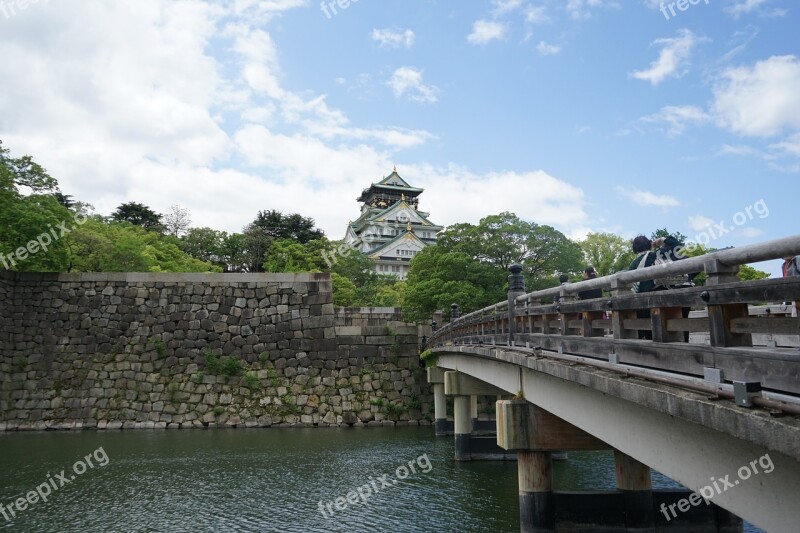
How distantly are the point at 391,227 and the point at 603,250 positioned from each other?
29335mm

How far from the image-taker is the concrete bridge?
2.76 metres

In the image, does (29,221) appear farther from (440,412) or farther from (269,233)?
(269,233)

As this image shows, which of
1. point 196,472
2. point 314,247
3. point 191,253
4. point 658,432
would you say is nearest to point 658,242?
point 658,432

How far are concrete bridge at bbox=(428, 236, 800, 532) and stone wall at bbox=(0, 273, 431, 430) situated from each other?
51.5 feet

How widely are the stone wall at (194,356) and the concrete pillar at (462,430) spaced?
8.00m

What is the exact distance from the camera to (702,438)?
138 inches

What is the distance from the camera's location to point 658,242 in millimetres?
5859

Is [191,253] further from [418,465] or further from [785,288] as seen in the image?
[785,288]

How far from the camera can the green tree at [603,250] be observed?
35.1 metres

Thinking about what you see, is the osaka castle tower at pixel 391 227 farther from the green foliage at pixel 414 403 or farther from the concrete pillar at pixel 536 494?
the concrete pillar at pixel 536 494

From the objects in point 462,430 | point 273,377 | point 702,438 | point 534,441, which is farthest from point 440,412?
point 702,438

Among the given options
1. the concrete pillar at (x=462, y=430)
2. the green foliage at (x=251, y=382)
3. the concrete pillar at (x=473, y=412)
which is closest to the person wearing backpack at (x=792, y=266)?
the concrete pillar at (x=462, y=430)

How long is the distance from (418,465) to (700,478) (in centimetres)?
1175

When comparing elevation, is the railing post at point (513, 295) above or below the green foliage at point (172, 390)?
above
